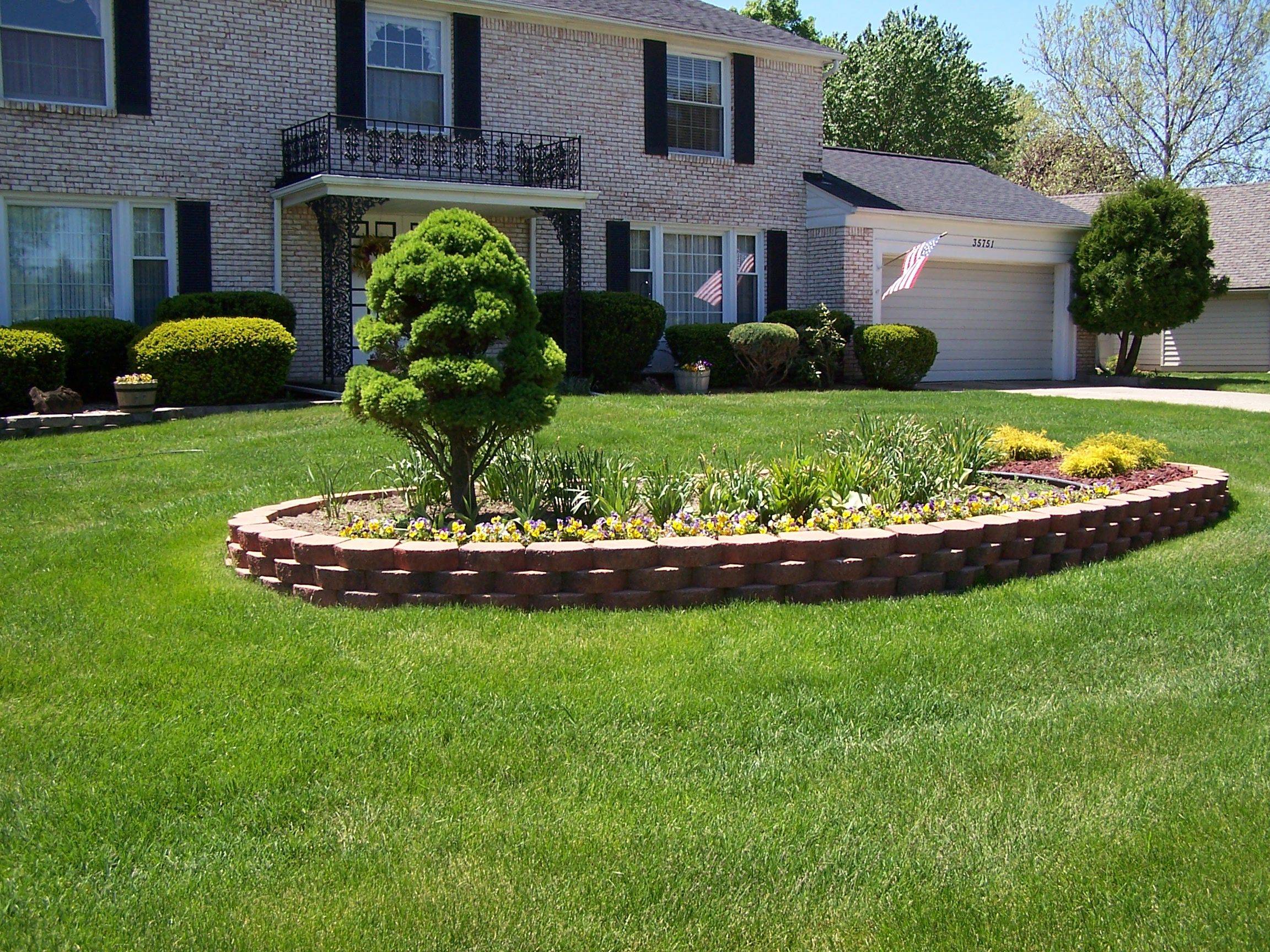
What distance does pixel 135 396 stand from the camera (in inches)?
511

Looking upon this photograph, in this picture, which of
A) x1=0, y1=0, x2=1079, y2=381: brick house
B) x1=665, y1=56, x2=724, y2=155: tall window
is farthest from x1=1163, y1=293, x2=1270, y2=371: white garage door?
x1=665, y1=56, x2=724, y2=155: tall window

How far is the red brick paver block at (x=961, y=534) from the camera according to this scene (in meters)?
6.20

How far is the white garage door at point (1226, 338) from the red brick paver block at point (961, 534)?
26803 millimetres

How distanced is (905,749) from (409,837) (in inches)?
68.3

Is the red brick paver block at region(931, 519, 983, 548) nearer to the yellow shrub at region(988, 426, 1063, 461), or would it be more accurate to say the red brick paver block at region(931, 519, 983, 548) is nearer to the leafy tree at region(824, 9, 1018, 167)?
the yellow shrub at region(988, 426, 1063, 461)

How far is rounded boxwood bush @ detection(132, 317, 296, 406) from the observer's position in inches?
536

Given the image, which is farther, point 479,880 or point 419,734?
point 419,734

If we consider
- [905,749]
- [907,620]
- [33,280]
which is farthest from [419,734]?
[33,280]

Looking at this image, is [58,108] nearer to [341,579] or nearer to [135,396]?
[135,396]

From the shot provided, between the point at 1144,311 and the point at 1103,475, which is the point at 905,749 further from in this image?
the point at 1144,311

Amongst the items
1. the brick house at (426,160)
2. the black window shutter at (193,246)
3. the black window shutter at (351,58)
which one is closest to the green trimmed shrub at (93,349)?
the brick house at (426,160)

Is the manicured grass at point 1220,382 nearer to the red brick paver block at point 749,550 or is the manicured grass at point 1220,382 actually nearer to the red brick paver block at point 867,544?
the red brick paver block at point 867,544

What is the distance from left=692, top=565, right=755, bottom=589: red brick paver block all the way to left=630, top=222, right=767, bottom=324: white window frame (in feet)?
47.2

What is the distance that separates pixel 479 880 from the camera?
3242mm
